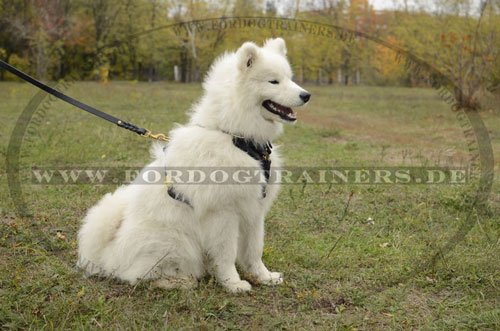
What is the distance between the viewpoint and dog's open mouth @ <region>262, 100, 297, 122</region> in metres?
3.03

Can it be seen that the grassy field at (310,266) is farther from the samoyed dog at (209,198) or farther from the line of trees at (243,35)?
the line of trees at (243,35)

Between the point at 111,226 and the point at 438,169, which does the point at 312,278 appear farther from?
the point at 438,169

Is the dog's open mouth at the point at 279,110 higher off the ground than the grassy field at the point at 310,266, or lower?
higher

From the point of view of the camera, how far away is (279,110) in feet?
9.98

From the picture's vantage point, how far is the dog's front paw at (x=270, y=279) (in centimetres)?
321

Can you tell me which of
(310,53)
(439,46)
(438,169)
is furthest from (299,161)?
(310,53)

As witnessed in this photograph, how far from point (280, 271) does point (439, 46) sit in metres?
15.2

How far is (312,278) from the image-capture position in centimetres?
323

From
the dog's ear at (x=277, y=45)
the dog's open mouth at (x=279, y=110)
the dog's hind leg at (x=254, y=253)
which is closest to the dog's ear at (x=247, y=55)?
the dog's open mouth at (x=279, y=110)

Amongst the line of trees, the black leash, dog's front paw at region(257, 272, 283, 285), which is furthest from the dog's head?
the line of trees

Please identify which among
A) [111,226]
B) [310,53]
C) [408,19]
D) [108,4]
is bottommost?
[111,226]

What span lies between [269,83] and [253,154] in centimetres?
55

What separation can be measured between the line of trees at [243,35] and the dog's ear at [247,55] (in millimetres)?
12759

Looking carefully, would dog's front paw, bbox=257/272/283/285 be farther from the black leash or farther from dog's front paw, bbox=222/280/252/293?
the black leash
